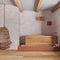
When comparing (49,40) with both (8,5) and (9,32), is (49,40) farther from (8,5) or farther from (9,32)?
(8,5)

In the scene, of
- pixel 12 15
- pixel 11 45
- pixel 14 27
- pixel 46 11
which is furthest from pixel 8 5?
pixel 46 11

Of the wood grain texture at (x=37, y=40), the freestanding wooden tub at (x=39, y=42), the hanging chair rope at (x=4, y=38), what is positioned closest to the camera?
the hanging chair rope at (x=4, y=38)

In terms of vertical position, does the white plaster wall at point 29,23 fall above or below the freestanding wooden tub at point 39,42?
above

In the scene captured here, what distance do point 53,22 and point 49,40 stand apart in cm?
130

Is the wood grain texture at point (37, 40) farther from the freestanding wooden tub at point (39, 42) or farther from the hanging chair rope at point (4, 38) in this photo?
the hanging chair rope at point (4, 38)

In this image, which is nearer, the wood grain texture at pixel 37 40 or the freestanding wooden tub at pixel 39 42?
the freestanding wooden tub at pixel 39 42

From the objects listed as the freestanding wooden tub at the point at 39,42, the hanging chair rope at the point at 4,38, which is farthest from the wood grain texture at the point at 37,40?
the hanging chair rope at the point at 4,38

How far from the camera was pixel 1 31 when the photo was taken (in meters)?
6.26

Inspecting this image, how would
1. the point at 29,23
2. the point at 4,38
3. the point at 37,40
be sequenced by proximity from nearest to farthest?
the point at 4,38 < the point at 37,40 < the point at 29,23

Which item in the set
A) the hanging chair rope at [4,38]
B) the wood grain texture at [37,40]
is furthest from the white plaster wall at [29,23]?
the hanging chair rope at [4,38]

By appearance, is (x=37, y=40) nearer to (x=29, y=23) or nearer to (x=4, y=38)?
(x=29, y=23)

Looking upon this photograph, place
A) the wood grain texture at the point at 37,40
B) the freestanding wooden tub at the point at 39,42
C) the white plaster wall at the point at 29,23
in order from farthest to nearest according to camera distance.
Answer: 1. the white plaster wall at the point at 29,23
2. the wood grain texture at the point at 37,40
3. the freestanding wooden tub at the point at 39,42

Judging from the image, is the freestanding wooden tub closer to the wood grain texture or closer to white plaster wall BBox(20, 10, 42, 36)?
the wood grain texture

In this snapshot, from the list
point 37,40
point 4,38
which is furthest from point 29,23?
point 4,38
